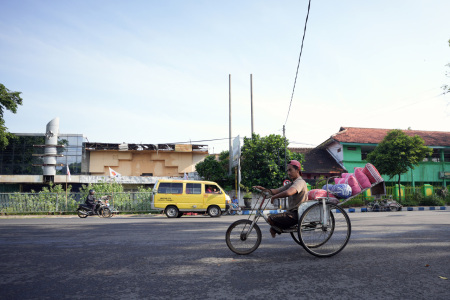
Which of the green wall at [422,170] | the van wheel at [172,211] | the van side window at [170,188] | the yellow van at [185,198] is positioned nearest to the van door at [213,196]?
the yellow van at [185,198]

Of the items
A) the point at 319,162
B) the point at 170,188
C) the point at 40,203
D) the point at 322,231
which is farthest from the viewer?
the point at 319,162

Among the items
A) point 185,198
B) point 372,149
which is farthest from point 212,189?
point 372,149

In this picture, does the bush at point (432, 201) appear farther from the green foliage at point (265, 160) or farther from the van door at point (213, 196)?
the van door at point (213, 196)

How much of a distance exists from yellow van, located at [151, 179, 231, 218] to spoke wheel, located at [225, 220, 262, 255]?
1256 centimetres

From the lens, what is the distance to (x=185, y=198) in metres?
16.9

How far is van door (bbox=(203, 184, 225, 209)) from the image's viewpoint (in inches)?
675

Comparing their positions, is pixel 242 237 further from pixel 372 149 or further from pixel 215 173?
pixel 372 149

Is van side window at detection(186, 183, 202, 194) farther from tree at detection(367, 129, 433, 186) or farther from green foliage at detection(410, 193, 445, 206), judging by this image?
green foliage at detection(410, 193, 445, 206)

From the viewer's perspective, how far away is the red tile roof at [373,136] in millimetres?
31359

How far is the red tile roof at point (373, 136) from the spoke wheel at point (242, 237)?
28.4 m

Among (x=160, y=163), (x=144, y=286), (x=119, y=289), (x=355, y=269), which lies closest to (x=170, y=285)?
(x=144, y=286)

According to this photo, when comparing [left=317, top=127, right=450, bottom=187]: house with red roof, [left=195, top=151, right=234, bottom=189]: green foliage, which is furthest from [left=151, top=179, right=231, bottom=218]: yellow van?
[left=317, top=127, right=450, bottom=187]: house with red roof

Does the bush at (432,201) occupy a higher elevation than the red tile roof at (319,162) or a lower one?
lower

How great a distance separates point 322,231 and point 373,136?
31.9 meters
